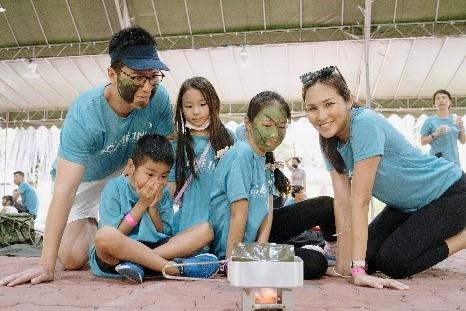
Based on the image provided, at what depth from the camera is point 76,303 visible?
1.61 meters

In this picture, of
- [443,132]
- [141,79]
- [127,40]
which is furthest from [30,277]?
[443,132]

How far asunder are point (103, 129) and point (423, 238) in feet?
5.21

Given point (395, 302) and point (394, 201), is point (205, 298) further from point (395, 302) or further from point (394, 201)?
point (394, 201)

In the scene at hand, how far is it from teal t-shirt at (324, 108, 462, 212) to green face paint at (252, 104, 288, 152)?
0.28 meters

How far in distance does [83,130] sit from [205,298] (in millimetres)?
1018

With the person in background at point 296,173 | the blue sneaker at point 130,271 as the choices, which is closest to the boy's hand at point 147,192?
the blue sneaker at point 130,271

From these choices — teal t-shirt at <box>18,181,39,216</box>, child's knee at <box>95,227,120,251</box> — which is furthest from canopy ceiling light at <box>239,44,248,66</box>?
child's knee at <box>95,227,120,251</box>

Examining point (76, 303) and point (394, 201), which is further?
point (394, 201)

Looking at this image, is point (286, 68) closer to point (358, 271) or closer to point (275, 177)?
point (275, 177)

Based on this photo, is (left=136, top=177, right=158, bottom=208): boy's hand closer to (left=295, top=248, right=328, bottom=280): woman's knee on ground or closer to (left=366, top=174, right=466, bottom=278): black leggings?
(left=295, top=248, right=328, bottom=280): woman's knee on ground

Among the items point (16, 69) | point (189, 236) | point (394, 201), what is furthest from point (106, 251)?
point (16, 69)

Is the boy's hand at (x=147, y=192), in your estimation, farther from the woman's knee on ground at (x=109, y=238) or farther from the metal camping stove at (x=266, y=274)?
the metal camping stove at (x=266, y=274)

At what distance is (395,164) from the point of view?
226 centimetres

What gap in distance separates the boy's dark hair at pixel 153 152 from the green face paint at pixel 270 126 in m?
0.44
